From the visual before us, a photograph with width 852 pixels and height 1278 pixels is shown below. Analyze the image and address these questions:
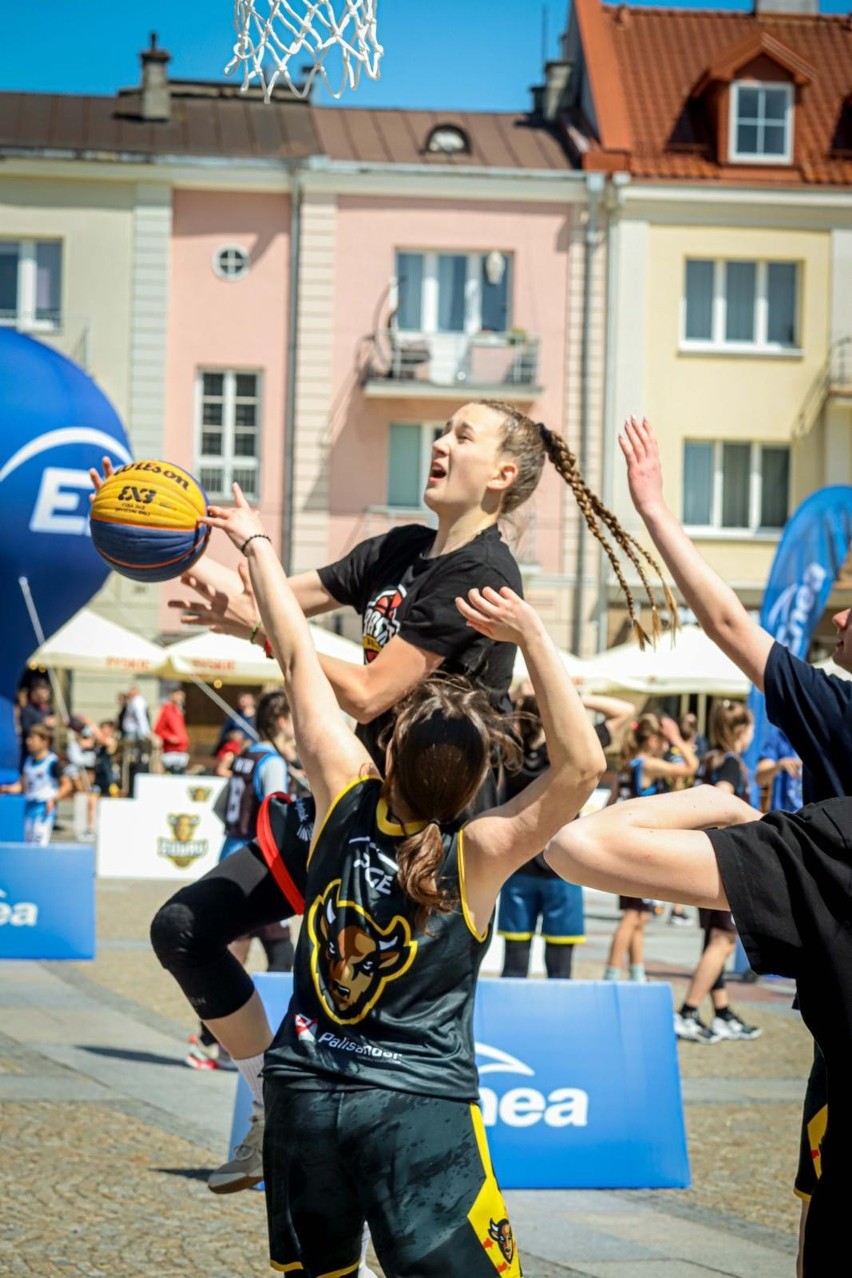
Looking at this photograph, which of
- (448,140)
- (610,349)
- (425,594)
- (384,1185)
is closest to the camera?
(384,1185)

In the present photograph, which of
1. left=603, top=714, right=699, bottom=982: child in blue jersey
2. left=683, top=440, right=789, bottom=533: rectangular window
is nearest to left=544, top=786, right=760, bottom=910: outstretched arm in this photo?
left=603, top=714, right=699, bottom=982: child in blue jersey

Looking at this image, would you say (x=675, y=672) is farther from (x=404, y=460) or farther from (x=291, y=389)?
(x=291, y=389)

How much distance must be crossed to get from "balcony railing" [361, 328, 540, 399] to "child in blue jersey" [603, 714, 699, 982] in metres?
17.6

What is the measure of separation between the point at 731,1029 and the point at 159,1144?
183 inches

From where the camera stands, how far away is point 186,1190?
20.1ft

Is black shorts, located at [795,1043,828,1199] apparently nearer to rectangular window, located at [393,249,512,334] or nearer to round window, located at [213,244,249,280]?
rectangular window, located at [393,249,512,334]

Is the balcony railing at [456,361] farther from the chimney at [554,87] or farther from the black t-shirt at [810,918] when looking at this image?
the black t-shirt at [810,918]

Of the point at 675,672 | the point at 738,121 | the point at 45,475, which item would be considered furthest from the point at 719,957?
the point at 738,121

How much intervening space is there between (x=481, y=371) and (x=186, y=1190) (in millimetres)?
26799

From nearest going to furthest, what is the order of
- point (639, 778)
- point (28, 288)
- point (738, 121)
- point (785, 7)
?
1. point (639, 778)
2. point (28, 288)
3. point (738, 121)
4. point (785, 7)

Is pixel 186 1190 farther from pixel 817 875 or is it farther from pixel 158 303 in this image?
pixel 158 303

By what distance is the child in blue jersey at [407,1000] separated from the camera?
324cm

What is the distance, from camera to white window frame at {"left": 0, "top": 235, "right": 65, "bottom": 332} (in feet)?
103

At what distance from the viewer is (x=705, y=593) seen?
145 inches
